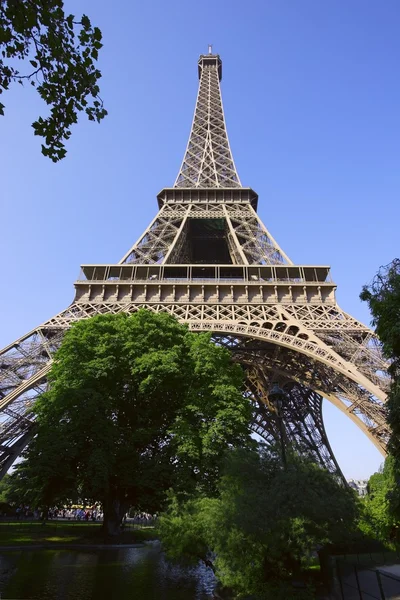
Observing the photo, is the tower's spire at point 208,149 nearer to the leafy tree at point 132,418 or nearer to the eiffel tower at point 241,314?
the eiffel tower at point 241,314

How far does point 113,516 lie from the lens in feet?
64.8

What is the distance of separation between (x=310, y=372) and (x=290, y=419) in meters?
11.9

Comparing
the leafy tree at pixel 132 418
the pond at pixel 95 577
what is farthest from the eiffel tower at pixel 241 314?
the pond at pixel 95 577

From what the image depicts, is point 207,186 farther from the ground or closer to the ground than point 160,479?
farther from the ground

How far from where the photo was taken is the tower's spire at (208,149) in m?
44.8

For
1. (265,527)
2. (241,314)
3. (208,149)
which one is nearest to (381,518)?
(265,527)

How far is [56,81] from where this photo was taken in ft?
18.1

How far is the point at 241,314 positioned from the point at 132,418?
1085 cm

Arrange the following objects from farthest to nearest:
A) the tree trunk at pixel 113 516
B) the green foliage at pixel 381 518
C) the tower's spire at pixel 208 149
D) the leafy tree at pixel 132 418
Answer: the tower's spire at pixel 208 149 → the tree trunk at pixel 113 516 → the leafy tree at pixel 132 418 → the green foliage at pixel 381 518

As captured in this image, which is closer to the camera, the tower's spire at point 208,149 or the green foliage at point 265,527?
the green foliage at point 265,527

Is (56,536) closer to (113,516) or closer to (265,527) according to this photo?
(113,516)

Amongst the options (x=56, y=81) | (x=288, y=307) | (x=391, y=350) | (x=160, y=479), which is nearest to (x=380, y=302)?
(x=391, y=350)

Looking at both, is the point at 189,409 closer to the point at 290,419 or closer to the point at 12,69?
the point at 12,69

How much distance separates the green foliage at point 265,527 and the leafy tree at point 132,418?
5.31 m
